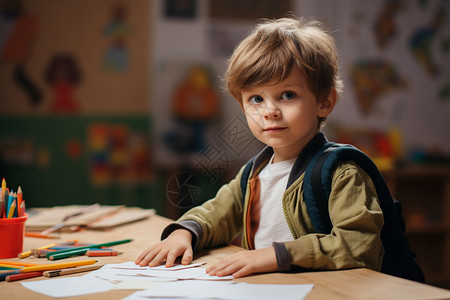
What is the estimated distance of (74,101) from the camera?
10.8ft

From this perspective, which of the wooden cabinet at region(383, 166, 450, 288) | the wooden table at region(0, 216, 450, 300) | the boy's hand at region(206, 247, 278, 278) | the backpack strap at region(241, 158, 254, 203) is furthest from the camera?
Result: the wooden cabinet at region(383, 166, 450, 288)

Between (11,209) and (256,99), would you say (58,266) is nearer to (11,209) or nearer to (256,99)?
(11,209)

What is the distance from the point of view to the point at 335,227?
828 millimetres

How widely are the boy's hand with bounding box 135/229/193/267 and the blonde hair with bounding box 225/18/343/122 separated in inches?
12.3

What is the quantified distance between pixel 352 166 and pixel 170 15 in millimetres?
2731

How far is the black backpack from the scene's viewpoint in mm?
878

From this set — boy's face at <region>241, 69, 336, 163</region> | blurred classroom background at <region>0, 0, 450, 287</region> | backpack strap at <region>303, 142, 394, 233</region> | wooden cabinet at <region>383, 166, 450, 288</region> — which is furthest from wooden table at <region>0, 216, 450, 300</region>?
wooden cabinet at <region>383, 166, 450, 288</region>

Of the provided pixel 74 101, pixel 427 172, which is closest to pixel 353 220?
pixel 427 172

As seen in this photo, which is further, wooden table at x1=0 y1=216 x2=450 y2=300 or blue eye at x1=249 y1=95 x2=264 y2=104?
blue eye at x1=249 y1=95 x2=264 y2=104

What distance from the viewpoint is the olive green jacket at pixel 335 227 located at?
0.79m

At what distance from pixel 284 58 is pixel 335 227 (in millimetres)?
322

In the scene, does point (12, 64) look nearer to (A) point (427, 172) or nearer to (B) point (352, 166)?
(A) point (427, 172)

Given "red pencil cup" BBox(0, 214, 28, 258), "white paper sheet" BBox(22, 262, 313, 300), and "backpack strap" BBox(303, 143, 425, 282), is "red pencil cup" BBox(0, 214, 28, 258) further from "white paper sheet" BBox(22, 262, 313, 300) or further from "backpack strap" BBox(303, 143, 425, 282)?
"backpack strap" BBox(303, 143, 425, 282)

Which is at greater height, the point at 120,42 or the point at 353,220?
the point at 120,42
